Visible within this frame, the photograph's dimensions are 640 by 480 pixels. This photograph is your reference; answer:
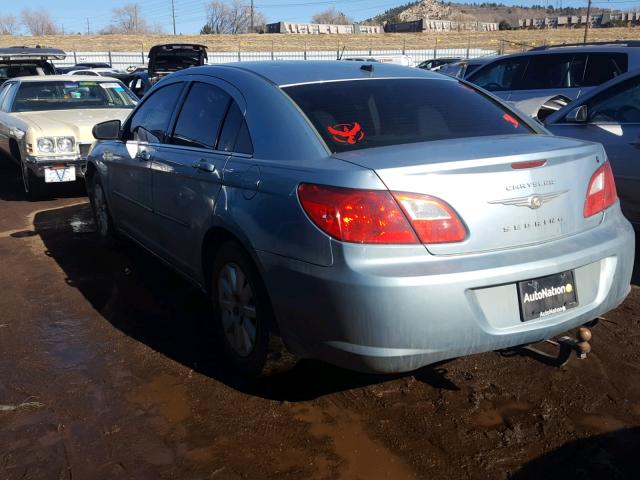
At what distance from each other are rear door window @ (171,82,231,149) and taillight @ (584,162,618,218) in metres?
1.96

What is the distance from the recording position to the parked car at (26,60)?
484 inches

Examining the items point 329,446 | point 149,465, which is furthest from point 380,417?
point 149,465

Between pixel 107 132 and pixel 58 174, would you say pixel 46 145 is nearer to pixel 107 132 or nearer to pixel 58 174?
pixel 58 174

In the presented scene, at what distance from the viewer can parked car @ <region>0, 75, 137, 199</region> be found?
307 inches

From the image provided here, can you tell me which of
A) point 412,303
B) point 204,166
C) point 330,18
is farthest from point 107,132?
point 330,18

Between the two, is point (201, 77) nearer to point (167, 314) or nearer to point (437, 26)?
point (167, 314)

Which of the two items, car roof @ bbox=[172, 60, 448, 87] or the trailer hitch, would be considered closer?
the trailer hitch

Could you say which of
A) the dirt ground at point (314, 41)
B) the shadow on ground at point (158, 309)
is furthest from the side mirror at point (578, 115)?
the dirt ground at point (314, 41)

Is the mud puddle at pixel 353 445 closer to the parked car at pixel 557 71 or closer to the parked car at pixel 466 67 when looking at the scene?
the parked car at pixel 557 71

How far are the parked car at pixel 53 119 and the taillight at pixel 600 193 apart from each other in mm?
6336

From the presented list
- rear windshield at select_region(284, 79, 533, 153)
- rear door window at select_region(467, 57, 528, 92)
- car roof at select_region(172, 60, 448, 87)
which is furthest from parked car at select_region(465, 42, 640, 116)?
rear windshield at select_region(284, 79, 533, 153)

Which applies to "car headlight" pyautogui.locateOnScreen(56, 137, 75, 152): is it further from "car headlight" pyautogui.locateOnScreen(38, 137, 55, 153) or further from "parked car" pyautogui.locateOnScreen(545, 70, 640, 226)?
"parked car" pyautogui.locateOnScreen(545, 70, 640, 226)

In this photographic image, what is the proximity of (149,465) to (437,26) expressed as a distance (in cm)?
11414

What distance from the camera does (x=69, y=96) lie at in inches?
363
